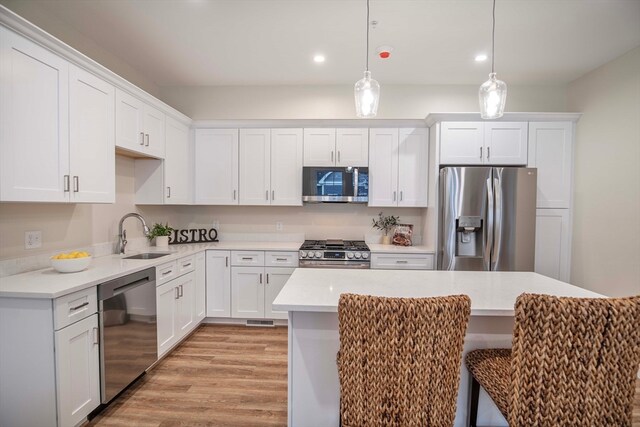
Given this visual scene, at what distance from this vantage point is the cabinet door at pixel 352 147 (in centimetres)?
343

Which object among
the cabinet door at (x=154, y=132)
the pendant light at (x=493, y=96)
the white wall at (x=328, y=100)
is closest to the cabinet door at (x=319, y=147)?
the white wall at (x=328, y=100)

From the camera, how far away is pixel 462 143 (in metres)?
3.11

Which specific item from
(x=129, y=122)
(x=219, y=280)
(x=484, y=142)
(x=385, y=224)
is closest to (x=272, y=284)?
(x=219, y=280)

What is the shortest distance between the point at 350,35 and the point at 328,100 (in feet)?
3.76

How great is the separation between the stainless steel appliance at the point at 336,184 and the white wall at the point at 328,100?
760 mm

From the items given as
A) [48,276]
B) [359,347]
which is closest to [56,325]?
[48,276]

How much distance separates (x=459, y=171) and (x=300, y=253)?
1.89 meters

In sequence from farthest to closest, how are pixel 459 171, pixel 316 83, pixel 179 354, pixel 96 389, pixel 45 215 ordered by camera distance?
1. pixel 316 83
2. pixel 459 171
3. pixel 179 354
4. pixel 45 215
5. pixel 96 389

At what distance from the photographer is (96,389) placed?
1.81 meters

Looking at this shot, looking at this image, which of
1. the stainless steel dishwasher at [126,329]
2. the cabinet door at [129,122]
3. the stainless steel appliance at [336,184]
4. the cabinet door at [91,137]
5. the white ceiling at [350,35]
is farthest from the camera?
the stainless steel appliance at [336,184]

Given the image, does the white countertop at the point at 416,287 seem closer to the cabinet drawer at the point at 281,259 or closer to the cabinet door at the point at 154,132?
the cabinet drawer at the point at 281,259

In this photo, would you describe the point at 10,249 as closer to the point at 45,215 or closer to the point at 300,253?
the point at 45,215

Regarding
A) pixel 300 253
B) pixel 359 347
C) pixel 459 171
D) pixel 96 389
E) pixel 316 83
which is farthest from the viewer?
pixel 316 83

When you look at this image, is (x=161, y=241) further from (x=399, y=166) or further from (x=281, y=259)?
(x=399, y=166)
